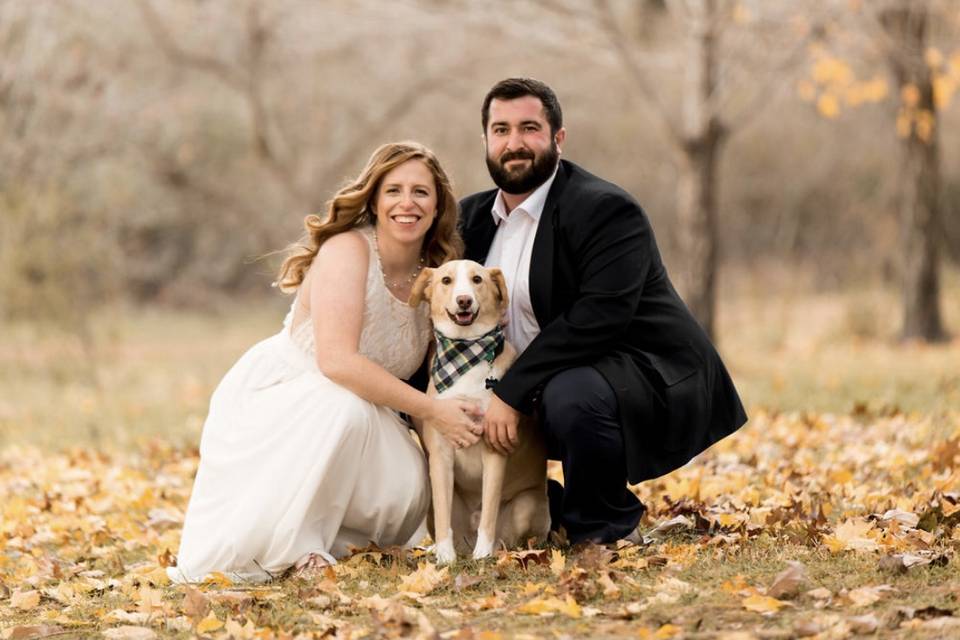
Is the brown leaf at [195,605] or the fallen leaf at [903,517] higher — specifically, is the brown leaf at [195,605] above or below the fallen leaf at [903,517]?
below

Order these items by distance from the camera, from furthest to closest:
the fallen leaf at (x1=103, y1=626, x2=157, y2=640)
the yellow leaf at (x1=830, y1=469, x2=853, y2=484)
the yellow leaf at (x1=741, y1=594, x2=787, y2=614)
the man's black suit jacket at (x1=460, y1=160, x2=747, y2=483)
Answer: the yellow leaf at (x1=830, y1=469, x2=853, y2=484)
the man's black suit jacket at (x1=460, y1=160, x2=747, y2=483)
the fallen leaf at (x1=103, y1=626, x2=157, y2=640)
the yellow leaf at (x1=741, y1=594, x2=787, y2=614)

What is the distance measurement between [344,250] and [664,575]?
1.70 m

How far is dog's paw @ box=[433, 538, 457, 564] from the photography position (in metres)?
4.05

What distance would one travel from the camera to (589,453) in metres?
4.05

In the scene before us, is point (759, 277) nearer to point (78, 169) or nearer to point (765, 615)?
point (78, 169)

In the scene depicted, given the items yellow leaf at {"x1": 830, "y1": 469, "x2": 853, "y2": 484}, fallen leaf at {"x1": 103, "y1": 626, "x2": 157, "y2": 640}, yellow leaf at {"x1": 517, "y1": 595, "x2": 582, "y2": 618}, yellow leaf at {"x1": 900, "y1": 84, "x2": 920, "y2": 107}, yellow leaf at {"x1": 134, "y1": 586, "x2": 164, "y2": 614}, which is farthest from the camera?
yellow leaf at {"x1": 900, "y1": 84, "x2": 920, "y2": 107}

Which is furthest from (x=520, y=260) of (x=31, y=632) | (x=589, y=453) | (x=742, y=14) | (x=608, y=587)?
(x=742, y=14)

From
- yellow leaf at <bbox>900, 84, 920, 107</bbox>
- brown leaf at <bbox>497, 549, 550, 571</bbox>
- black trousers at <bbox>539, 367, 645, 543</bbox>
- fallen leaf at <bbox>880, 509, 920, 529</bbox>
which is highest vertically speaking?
yellow leaf at <bbox>900, 84, 920, 107</bbox>

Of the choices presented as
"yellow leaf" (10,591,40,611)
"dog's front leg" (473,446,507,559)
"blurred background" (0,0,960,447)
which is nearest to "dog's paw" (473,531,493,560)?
"dog's front leg" (473,446,507,559)

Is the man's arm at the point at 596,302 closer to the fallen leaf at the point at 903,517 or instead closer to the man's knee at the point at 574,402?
the man's knee at the point at 574,402

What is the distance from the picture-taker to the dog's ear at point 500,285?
4152 mm

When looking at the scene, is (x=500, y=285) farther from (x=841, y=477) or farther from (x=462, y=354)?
(x=841, y=477)

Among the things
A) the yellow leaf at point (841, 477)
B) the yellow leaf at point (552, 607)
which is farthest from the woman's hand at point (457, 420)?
the yellow leaf at point (841, 477)

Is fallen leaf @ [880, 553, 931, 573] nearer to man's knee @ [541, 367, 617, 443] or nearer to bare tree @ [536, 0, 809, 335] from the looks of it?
man's knee @ [541, 367, 617, 443]
